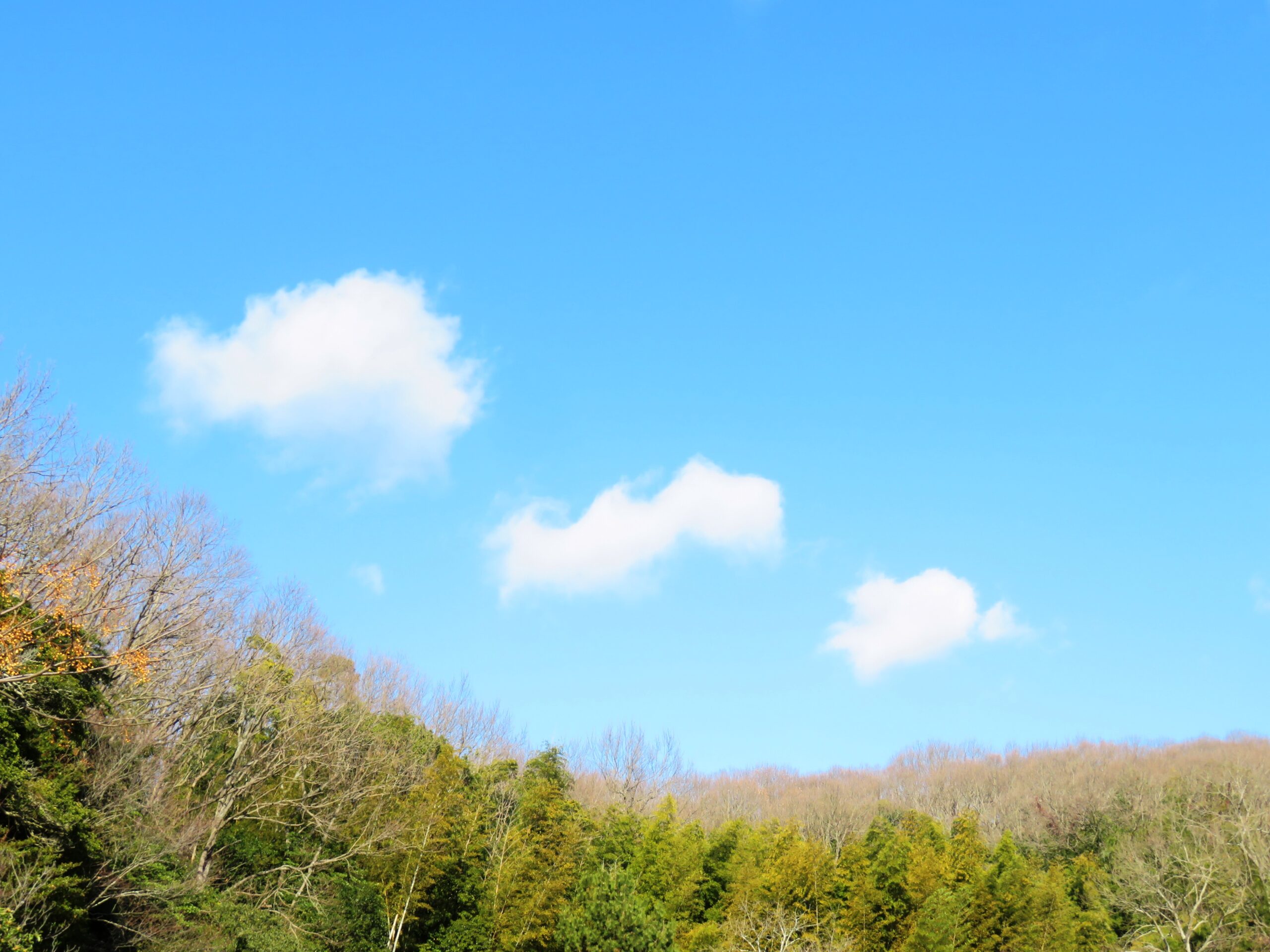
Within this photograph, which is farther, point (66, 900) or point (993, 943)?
point (993, 943)

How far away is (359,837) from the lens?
148 ft

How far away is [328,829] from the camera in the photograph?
1789 inches

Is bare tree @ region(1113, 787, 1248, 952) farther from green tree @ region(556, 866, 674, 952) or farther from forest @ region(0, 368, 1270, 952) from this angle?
green tree @ region(556, 866, 674, 952)

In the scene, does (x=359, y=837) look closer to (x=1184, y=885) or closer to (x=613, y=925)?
(x=613, y=925)

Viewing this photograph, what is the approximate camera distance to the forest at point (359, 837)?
29.7 metres

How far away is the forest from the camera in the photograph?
2967cm

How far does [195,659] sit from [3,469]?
14023 mm

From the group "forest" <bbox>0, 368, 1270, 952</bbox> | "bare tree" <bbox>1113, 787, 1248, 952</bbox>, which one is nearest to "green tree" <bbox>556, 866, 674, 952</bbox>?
"forest" <bbox>0, 368, 1270, 952</bbox>

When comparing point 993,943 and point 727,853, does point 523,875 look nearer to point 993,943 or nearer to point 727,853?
point 727,853

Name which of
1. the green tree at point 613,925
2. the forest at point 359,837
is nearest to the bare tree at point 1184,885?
the forest at point 359,837

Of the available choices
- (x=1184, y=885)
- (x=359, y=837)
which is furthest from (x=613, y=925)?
(x=1184, y=885)

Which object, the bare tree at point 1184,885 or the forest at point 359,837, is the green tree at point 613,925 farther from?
the bare tree at point 1184,885

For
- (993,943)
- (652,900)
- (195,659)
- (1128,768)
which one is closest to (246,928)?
(195,659)

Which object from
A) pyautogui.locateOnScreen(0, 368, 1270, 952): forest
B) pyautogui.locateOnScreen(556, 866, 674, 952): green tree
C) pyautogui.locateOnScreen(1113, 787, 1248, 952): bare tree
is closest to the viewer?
pyautogui.locateOnScreen(0, 368, 1270, 952): forest
